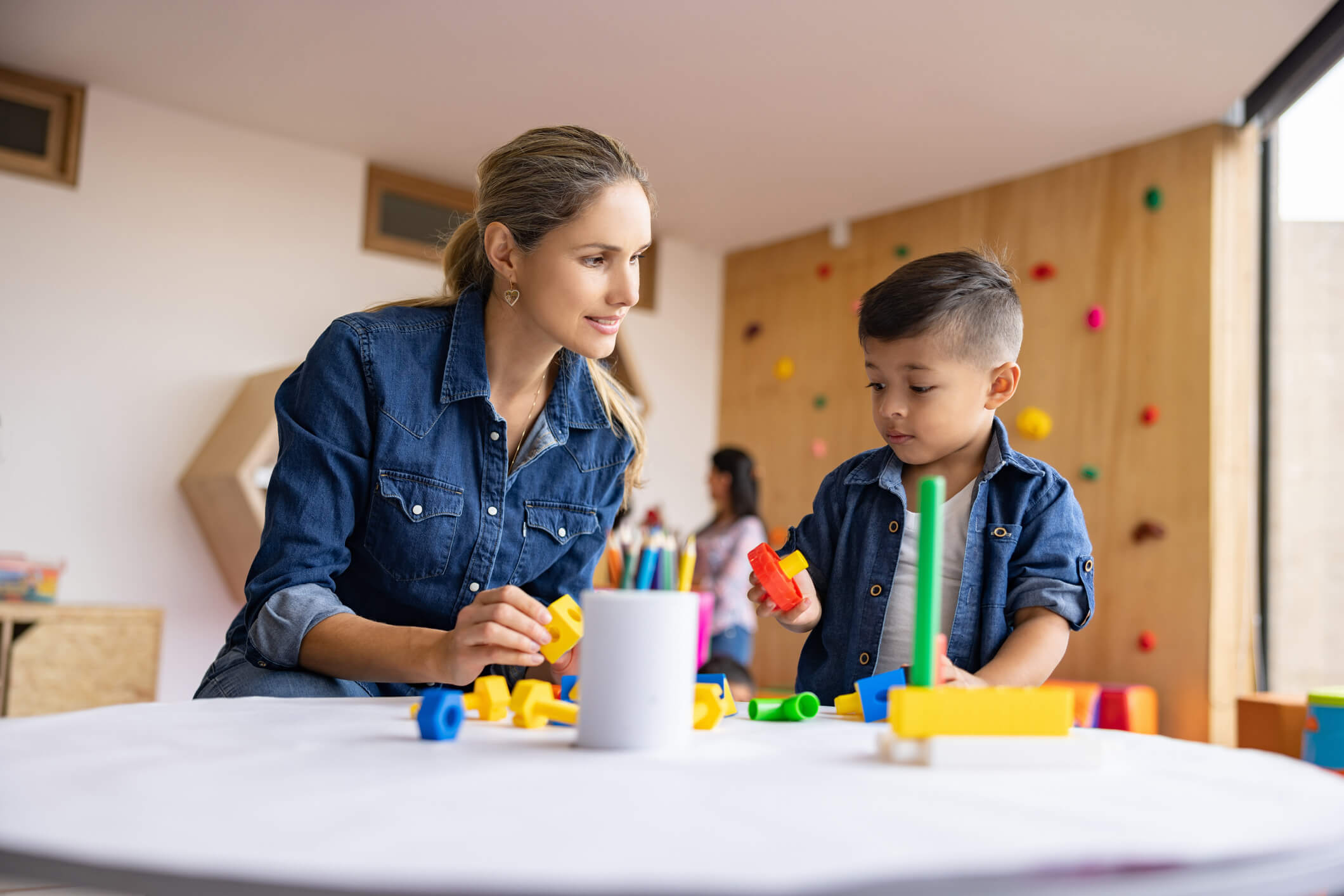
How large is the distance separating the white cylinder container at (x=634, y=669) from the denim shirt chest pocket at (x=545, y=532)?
68cm

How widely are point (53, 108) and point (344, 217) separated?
1.09 m

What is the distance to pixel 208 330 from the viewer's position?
4.02 metres

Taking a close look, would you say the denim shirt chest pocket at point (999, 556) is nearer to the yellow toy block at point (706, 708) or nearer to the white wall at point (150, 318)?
the yellow toy block at point (706, 708)

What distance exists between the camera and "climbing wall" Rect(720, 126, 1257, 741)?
3.51 meters

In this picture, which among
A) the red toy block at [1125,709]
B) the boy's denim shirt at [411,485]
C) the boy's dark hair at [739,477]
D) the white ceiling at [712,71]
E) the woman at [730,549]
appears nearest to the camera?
the boy's denim shirt at [411,485]

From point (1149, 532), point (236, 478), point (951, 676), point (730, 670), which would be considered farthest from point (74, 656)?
point (1149, 532)

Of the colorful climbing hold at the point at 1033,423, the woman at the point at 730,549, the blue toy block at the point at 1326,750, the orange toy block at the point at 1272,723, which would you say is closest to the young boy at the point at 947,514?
the blue toy block at the point at 1326,750

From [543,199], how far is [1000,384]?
2.06 feet

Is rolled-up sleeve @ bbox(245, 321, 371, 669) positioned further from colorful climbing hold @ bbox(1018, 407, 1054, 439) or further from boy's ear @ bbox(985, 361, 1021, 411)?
colorful climbing hold @ bbox(1018, 407, 1054, 439)

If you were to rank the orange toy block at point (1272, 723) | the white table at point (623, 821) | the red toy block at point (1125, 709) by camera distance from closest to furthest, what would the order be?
the white table at point (623, 821) < the orange toy block at point (1272, 723) < the red toy block at point (1125, 709)

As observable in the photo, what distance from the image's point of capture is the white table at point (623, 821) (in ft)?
1.24

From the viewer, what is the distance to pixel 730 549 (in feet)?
12.7

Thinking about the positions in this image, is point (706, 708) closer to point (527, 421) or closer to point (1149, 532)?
point (527, 421)

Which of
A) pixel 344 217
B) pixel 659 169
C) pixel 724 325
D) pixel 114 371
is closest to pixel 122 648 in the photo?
pixel 114 371
